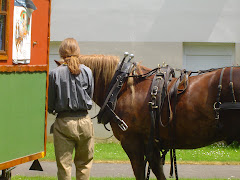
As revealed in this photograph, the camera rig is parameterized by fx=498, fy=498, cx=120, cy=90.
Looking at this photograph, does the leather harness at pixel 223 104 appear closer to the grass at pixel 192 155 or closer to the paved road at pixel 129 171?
the paved road at pixel 129 171

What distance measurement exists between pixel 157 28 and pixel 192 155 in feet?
10.8

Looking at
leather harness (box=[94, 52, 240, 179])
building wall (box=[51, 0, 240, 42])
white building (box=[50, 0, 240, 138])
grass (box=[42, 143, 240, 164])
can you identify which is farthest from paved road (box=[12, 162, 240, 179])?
building wall (box=[51, 0, 240, 42])

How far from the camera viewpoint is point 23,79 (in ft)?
18.0

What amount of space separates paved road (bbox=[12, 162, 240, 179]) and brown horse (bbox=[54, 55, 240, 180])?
7.74ft

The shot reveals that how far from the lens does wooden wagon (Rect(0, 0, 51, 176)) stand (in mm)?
5180

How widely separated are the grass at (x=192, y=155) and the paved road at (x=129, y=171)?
0.38 m

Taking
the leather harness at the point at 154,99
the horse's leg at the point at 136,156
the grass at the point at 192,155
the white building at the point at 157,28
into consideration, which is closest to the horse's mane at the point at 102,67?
the leather harness at the point at 154,99

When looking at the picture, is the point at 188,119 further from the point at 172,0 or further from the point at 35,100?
the point at 172,0

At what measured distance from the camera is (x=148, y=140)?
255 inches

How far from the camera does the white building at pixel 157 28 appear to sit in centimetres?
1210

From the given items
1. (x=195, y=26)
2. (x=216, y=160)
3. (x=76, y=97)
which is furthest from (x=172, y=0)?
(x=76, y=97)

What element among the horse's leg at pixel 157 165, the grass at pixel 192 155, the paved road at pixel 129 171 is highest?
the horse's leg at pixel 157 165

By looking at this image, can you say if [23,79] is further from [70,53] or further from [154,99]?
[154,99]

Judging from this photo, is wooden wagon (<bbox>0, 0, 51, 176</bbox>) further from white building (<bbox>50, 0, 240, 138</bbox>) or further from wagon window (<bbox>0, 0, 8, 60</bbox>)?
white building (<bbox>50, 0, 240, 138</bbox>)
